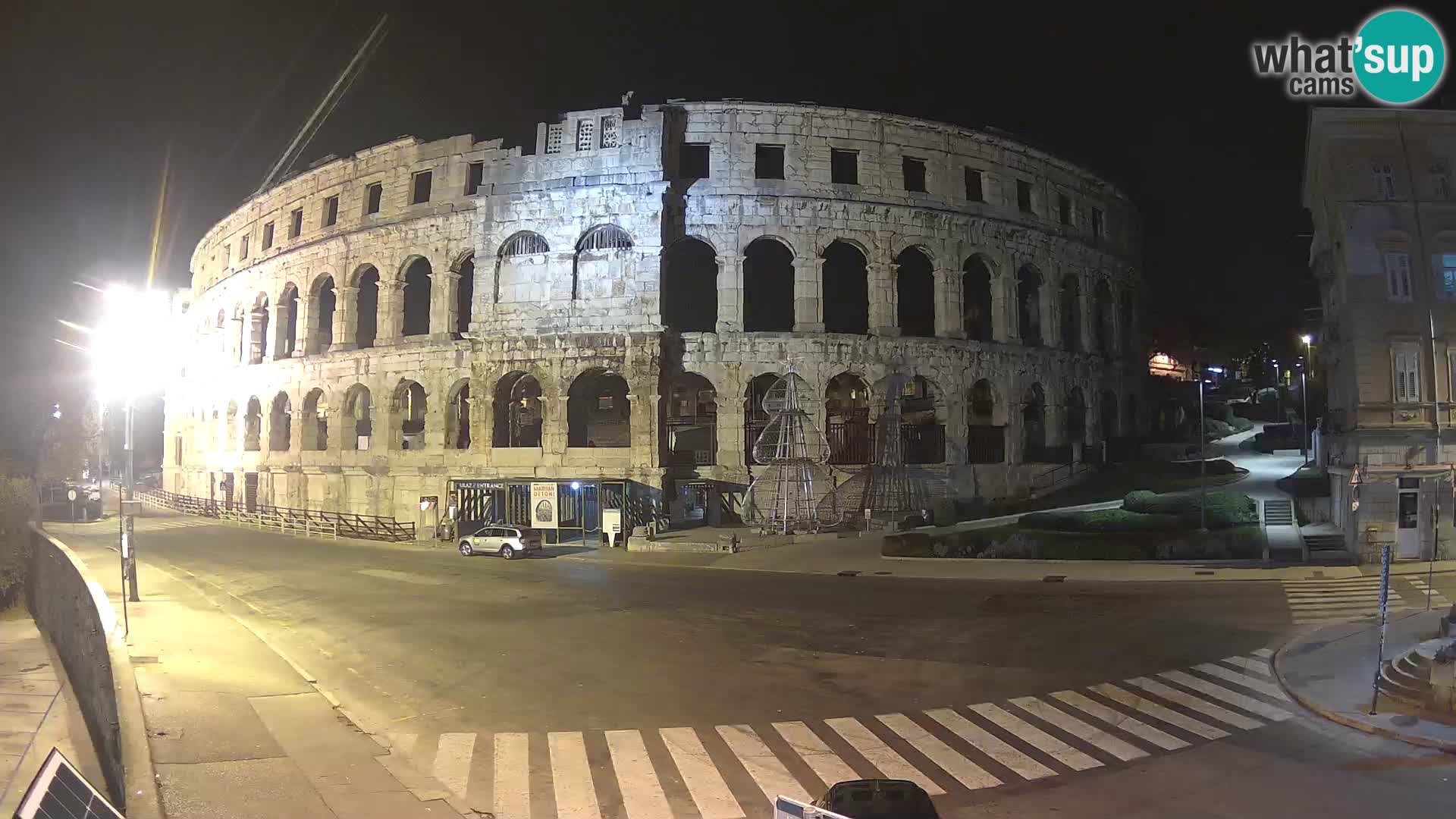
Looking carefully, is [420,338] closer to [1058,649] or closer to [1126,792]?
[1058,649]

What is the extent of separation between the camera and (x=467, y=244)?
4291cm

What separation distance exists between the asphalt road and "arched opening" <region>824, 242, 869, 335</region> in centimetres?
3275

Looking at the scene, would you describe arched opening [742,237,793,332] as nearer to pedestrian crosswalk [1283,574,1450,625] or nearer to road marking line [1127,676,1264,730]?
pedestrian crosswalk [1283,574,1450,625]

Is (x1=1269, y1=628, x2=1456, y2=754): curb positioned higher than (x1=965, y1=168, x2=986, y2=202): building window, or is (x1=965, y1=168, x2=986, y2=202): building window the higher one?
(x1=965, y1=168, x2=986, y2=202): building window

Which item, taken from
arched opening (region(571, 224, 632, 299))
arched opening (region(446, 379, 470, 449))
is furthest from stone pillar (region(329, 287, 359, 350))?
arched opening (region(571, 224, 632, 299))

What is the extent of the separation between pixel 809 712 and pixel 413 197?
134 feet

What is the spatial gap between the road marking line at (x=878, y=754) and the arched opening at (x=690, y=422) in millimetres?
26791

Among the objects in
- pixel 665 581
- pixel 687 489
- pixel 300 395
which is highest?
pixel 300 395

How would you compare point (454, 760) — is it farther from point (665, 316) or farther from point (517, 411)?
point (517, 411)

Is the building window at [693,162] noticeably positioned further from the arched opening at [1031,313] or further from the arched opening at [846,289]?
the arched opening at [1031,313]

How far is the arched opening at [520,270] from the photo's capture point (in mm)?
39831

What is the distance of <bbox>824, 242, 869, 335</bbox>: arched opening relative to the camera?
56500 mm

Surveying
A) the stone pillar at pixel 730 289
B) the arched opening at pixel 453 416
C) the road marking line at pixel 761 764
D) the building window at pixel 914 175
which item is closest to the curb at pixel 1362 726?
the road marking line at pixel 761 764

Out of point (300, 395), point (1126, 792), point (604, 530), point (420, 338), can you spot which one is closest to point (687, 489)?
point (604, 530)
